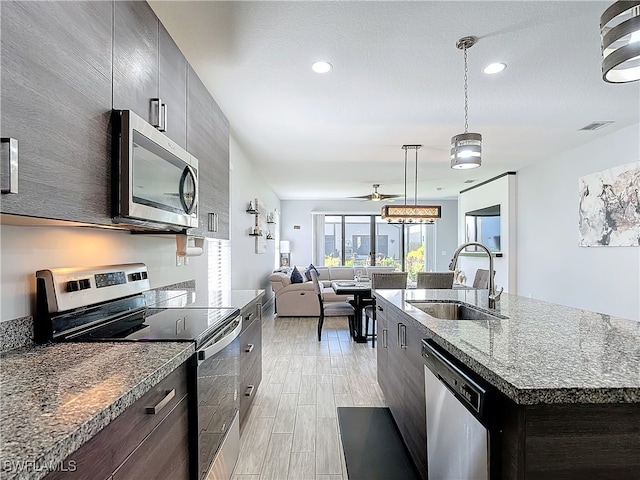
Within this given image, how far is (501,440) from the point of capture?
103cm

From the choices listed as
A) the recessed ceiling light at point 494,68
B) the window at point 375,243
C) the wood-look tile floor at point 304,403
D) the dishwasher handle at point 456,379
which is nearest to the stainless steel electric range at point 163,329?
the wood-look tile floor at point 304,403

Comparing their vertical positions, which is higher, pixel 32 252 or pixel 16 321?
pixel 32 252

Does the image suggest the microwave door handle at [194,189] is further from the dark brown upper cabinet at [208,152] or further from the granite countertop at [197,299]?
the granite countertop at [197,299]

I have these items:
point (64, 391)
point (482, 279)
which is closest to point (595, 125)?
point (482, 279)

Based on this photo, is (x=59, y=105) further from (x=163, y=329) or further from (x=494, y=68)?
(x=494, y=68)

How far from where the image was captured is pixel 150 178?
1.59 metres

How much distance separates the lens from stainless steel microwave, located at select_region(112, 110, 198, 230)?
4.47ft

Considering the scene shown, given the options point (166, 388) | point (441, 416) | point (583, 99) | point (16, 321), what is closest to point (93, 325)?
point (16, 321)

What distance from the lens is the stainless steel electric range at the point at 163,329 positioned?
138 cm

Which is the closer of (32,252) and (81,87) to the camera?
(81,87)

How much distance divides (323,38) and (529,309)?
2050 mm

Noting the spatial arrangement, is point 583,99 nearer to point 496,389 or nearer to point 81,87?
point 496,389

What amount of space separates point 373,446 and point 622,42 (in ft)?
7.88

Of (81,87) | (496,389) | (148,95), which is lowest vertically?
(496,389)
